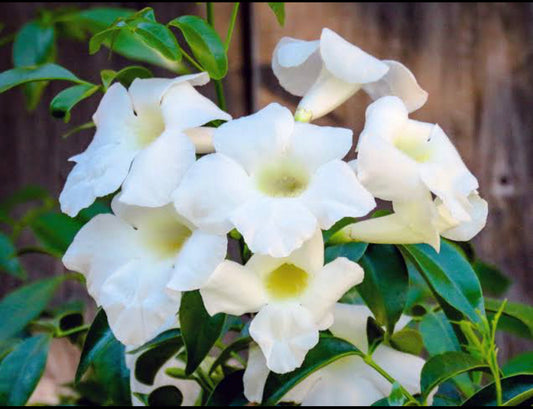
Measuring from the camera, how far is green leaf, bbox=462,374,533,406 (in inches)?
26.6

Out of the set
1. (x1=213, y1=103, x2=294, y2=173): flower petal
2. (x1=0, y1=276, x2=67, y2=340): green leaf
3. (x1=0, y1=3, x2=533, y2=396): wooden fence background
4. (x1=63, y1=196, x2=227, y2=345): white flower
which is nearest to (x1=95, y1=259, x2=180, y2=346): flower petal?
(x1=63, y1=196, x2=227, y2=345): white flower

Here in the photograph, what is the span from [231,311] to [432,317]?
0.93 ft

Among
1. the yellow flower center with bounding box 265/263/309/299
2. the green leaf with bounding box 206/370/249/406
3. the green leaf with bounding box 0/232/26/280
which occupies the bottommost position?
the green leaf with bounding box 0/232/26/280

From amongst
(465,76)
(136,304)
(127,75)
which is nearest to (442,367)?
(136,304)

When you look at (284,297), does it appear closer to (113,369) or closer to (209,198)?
(209,198)

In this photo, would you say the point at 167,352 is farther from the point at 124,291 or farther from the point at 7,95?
the point at 7,95

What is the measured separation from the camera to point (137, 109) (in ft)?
2.34

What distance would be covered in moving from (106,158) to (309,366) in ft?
0.75

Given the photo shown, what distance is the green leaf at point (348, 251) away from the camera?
722 mm

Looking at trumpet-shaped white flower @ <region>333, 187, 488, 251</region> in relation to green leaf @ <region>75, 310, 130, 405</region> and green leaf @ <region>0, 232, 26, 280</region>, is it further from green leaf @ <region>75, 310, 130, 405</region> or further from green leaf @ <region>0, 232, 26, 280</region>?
green leaf @ <region>0, 232, 26, 280</region>

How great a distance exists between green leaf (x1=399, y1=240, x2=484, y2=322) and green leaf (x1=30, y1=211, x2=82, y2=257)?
431mm

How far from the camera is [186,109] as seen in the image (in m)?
0.67

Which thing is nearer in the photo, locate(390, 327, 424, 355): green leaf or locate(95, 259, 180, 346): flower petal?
locate(95, 259, 180, 346): flower petal

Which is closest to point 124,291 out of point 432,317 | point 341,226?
point 341,226
